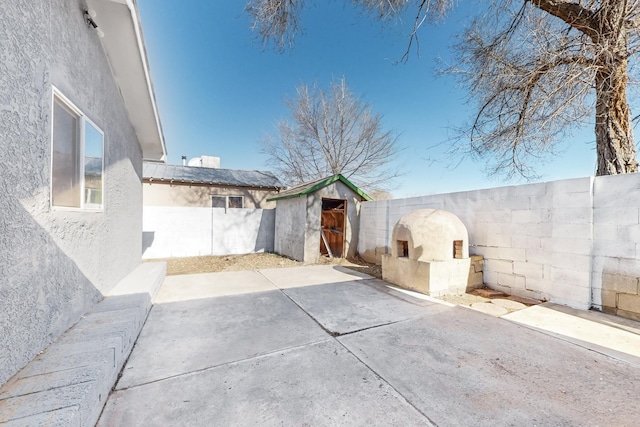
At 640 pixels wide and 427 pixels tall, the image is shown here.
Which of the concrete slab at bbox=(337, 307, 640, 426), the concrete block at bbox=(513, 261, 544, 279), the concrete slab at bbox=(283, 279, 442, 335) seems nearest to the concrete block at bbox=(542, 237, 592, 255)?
the concrete block at bbox=(513, 261, 544, 279)

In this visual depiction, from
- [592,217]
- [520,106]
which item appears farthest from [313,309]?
[520,106]

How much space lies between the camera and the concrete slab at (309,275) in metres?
6.21

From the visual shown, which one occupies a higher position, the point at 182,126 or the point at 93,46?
the point at 182,126

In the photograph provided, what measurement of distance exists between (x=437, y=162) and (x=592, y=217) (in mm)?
3242

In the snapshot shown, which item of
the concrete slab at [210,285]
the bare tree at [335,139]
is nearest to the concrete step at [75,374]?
the concrete slab at [210,285]

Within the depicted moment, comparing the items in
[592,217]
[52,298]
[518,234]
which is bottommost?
[52,298]

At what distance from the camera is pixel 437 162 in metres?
6.68

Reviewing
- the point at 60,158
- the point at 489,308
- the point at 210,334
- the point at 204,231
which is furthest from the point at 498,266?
the point at 204,231

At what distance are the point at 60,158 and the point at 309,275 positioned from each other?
18.0ft

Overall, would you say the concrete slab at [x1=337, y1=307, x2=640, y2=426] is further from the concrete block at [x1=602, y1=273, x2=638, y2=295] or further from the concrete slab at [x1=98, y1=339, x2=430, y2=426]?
the concrete block at [x1=602, y1=273, x2=638, y2=295]

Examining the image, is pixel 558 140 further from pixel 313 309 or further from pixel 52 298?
pixel 52 298

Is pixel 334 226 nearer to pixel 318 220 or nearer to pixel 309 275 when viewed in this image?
pixel 318 220

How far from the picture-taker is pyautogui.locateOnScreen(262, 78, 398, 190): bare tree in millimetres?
16234

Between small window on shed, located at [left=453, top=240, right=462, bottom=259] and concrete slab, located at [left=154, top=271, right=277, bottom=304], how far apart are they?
4.23 m
